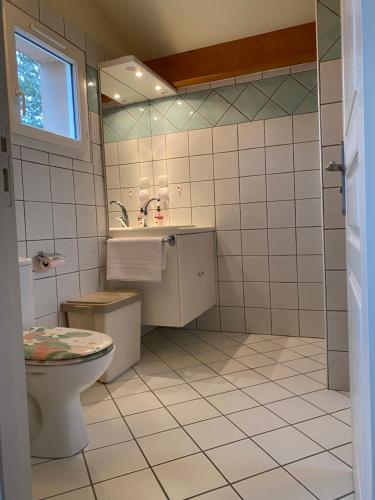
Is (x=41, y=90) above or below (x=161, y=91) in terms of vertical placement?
below

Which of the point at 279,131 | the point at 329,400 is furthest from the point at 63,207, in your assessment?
the point at 329,400

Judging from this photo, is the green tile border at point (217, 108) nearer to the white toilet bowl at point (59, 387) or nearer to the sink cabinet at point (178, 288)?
the sink cabinet at point (178, 288)

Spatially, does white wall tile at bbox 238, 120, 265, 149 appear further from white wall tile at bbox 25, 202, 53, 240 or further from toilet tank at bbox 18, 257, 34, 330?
toilet tank at bbox 18, 257, 34, 330

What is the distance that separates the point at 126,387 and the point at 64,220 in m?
0.98

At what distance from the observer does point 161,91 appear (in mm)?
2840

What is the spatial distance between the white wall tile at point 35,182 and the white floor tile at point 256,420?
4.66ft

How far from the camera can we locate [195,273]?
2.49m

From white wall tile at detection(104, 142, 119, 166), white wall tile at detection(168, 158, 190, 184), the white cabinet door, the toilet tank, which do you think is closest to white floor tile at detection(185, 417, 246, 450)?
the white cabinet door

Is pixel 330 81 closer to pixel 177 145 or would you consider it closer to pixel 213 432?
pixel 177 145

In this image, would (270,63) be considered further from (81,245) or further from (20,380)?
(20,380)

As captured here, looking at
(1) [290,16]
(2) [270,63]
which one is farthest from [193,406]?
(1) [290,16]

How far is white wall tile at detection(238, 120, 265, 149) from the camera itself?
107 inches

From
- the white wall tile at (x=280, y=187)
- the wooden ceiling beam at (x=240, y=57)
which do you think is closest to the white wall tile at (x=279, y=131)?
the white wall tile at (x=280, y=187)

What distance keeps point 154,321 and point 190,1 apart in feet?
6.81
